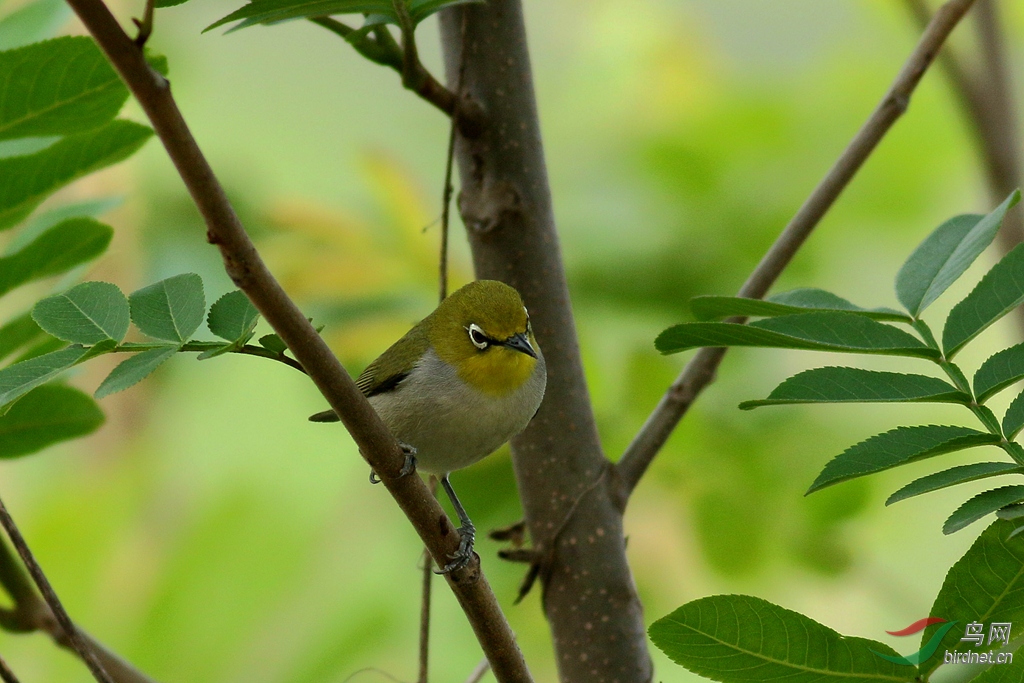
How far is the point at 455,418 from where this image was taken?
1775mm

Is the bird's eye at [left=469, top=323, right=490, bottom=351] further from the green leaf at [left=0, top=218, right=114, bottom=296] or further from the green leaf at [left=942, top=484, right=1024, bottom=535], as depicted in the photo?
the green leaf at [left=942, top=484, right=1024, bottom=535]

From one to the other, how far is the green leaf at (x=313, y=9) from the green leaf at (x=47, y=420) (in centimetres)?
70

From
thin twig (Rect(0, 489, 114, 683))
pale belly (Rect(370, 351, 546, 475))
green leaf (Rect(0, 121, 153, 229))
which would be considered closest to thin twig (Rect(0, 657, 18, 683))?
thin twig (Rect(0, 489, 114, 683))

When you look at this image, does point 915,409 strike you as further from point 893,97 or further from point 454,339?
point 454,339

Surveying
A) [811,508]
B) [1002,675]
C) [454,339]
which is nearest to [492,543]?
[454,339]

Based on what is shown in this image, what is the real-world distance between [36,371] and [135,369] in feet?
0.30

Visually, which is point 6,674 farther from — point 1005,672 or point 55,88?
point 1005,672

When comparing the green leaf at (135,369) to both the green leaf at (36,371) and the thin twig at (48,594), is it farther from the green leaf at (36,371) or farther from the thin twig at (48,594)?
the thin twig at (48,594)

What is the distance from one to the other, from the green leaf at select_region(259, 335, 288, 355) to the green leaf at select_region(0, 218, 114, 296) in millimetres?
631

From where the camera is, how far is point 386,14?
1.15 m

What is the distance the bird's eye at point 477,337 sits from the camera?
1.89 m

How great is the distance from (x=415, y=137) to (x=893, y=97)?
6.10ft

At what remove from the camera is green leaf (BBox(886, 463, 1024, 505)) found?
921 millimetres

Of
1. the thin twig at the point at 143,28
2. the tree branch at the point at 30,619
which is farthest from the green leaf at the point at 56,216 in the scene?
the thin twig at the point at 143,28
